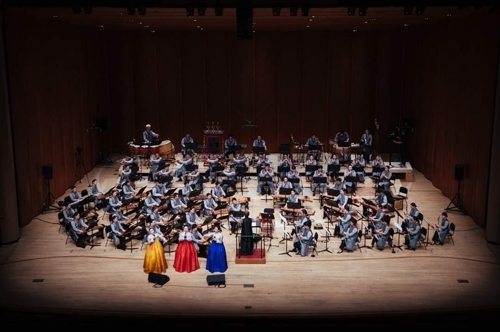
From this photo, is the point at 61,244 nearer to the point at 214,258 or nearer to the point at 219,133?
the point at 214,258

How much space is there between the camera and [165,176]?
2002 centimetres

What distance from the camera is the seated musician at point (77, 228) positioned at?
16.5 metres

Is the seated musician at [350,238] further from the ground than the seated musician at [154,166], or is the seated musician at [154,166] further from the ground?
the seated musician at [154,166]

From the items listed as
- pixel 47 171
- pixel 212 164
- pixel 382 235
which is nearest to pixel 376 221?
pixel 382 235

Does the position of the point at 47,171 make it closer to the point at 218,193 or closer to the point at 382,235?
the point at 218,193

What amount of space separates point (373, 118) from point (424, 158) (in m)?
3.85

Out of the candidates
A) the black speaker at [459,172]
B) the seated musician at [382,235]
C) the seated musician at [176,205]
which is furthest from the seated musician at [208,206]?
the black speaker at [459,172]

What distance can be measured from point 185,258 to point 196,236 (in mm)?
923

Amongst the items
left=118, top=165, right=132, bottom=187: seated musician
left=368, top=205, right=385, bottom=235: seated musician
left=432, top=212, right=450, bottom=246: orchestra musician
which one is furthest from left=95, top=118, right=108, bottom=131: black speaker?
left=432, top=212, right=450, bottom=246: orchestra musician

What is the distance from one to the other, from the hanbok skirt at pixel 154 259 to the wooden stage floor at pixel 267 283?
0.26 m

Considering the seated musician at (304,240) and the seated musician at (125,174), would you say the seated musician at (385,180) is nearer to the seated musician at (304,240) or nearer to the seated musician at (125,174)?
the seated musician at (304,240)

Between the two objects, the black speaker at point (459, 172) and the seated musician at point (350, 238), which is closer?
the seated musician at point (350, 238)

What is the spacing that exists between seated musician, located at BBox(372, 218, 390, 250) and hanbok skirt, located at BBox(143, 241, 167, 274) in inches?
230

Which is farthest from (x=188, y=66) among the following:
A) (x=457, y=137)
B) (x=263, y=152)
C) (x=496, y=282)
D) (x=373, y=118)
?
(x=496, y=282)
